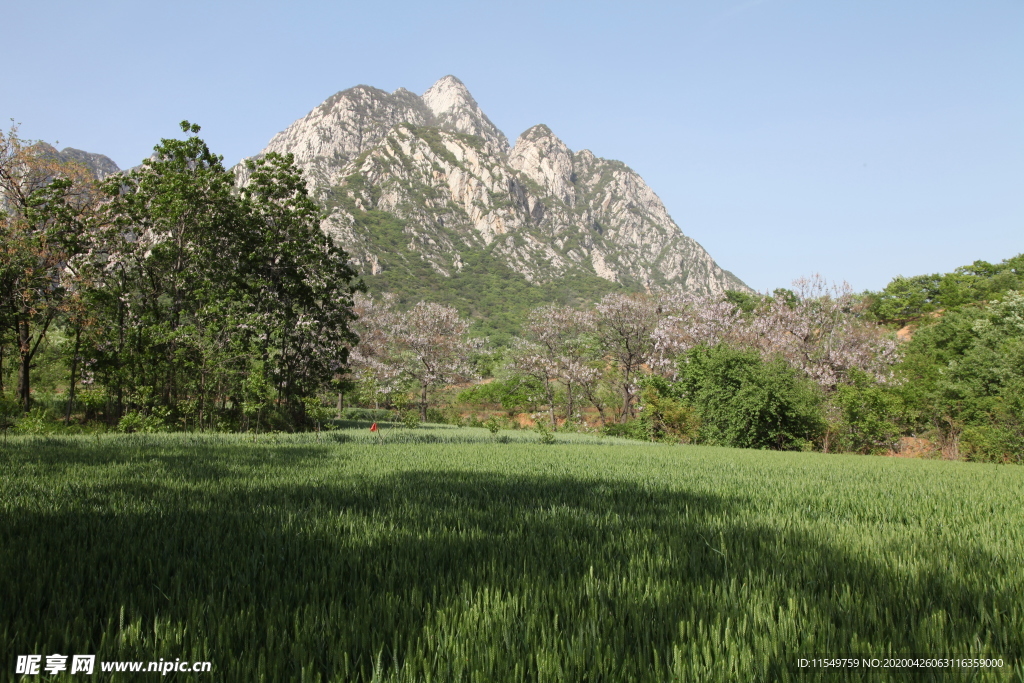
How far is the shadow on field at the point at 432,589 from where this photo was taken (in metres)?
1.49

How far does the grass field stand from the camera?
1426mm

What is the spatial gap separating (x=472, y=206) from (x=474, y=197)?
280 cm

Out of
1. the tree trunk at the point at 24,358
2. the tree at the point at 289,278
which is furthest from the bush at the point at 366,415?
the tree trunk at the point at 24,358

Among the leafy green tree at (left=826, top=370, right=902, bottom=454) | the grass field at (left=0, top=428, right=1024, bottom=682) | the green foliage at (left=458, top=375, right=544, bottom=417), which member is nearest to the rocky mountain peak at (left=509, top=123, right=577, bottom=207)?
the green foliage at (left=458, top=375, right=544, bottom=417)

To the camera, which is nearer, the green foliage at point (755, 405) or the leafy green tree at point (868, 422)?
the green foliage at point (755, 405)

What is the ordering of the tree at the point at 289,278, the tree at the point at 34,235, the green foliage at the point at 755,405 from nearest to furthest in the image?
1. the tree at the point at 34,235
2. the tree at the point at 289,278
3. the green foliage at the point at 755,405

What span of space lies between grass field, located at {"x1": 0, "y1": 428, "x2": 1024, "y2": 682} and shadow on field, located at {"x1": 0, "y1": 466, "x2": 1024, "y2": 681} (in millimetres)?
12

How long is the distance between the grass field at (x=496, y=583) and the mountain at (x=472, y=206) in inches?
2815

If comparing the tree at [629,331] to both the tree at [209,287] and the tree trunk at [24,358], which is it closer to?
the tree at [209,287]

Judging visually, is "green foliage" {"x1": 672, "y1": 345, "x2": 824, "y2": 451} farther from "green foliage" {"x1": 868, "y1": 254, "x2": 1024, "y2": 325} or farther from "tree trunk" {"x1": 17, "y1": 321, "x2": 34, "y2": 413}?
"green foliage" {"x1": 868, "y1": 254, "x2": 1024, "y2": 325}

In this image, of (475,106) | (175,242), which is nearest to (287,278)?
(175,242)

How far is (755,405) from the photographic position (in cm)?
1764

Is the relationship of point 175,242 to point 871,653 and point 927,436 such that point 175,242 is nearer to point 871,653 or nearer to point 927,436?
point 871,653

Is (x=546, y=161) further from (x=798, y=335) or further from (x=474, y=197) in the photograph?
(x=798, y=335)
